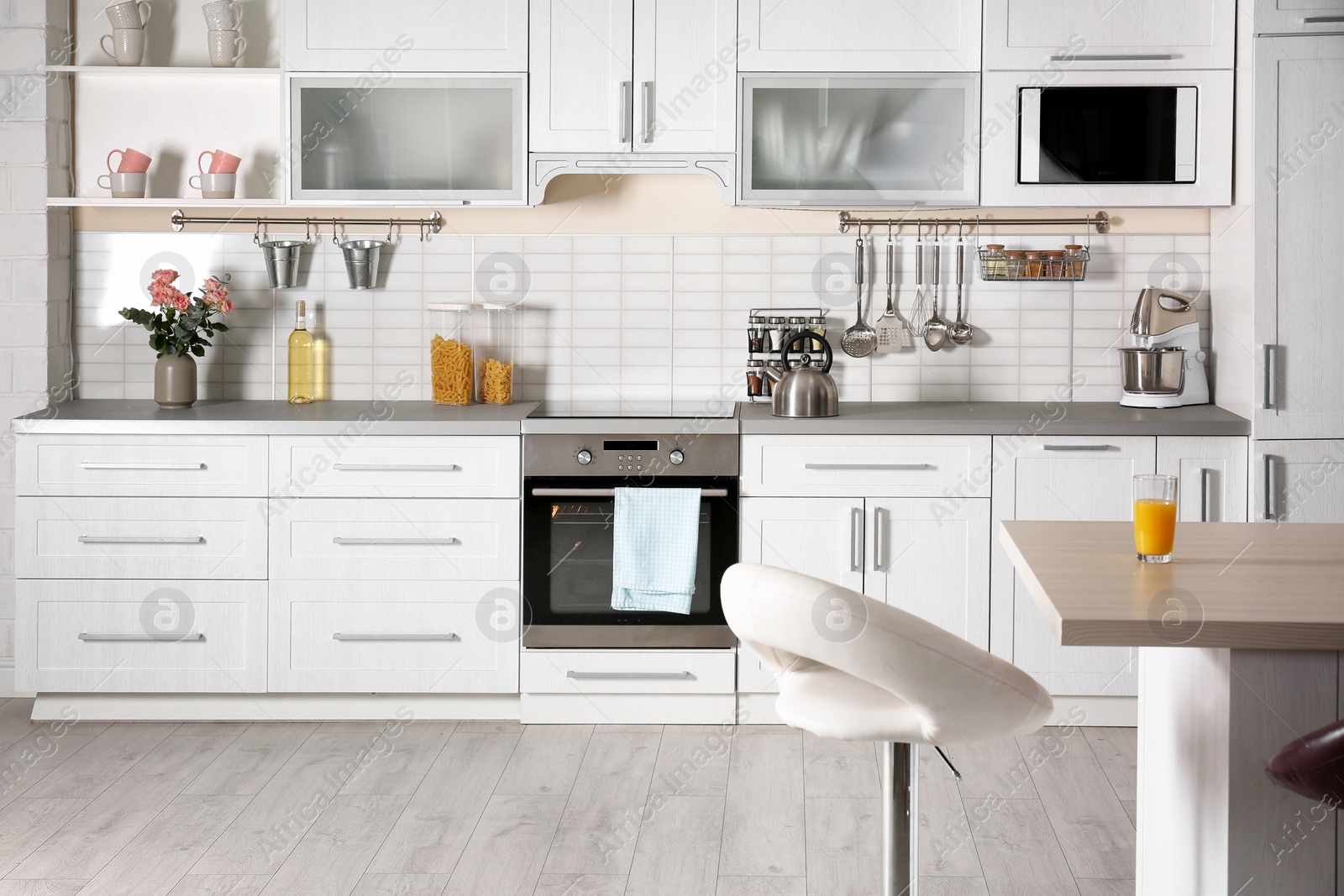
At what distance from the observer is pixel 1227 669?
1.60 meters

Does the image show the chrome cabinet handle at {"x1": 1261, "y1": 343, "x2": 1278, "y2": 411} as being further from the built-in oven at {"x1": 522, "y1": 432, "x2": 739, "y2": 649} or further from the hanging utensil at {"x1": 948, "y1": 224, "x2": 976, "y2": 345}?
the built-in oven at {"x1": 522, "y1": 432, "x2": 739, "y2": 649}

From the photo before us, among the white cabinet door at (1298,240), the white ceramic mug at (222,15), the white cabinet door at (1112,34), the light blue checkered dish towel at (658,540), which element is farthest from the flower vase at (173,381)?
the white cabinet door at (1298,240)

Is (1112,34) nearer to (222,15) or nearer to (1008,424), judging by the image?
(1008,424)

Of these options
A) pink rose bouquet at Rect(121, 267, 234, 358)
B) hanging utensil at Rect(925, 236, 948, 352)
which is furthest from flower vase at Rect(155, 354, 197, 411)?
hanging utensil at Rect(925, 236, 948, 352)

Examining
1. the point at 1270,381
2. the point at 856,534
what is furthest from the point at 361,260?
the point at 1270,381

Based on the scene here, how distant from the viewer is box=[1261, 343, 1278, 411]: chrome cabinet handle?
10.8 feet

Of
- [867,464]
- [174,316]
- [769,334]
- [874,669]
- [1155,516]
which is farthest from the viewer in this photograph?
[769,334]

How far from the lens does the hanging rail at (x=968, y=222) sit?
12.5ft

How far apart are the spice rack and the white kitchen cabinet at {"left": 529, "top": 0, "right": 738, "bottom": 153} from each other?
1.83 feet

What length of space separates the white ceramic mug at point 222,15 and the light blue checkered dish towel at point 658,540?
1.89m

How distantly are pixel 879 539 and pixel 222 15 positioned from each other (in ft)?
8.27

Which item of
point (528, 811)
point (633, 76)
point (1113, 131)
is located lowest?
point (528, 811)

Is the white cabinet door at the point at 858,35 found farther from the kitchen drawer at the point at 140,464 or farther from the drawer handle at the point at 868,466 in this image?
the kitchen drawer at the point at 140,464

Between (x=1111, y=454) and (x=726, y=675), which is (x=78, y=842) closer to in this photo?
(x=726, y=675)
